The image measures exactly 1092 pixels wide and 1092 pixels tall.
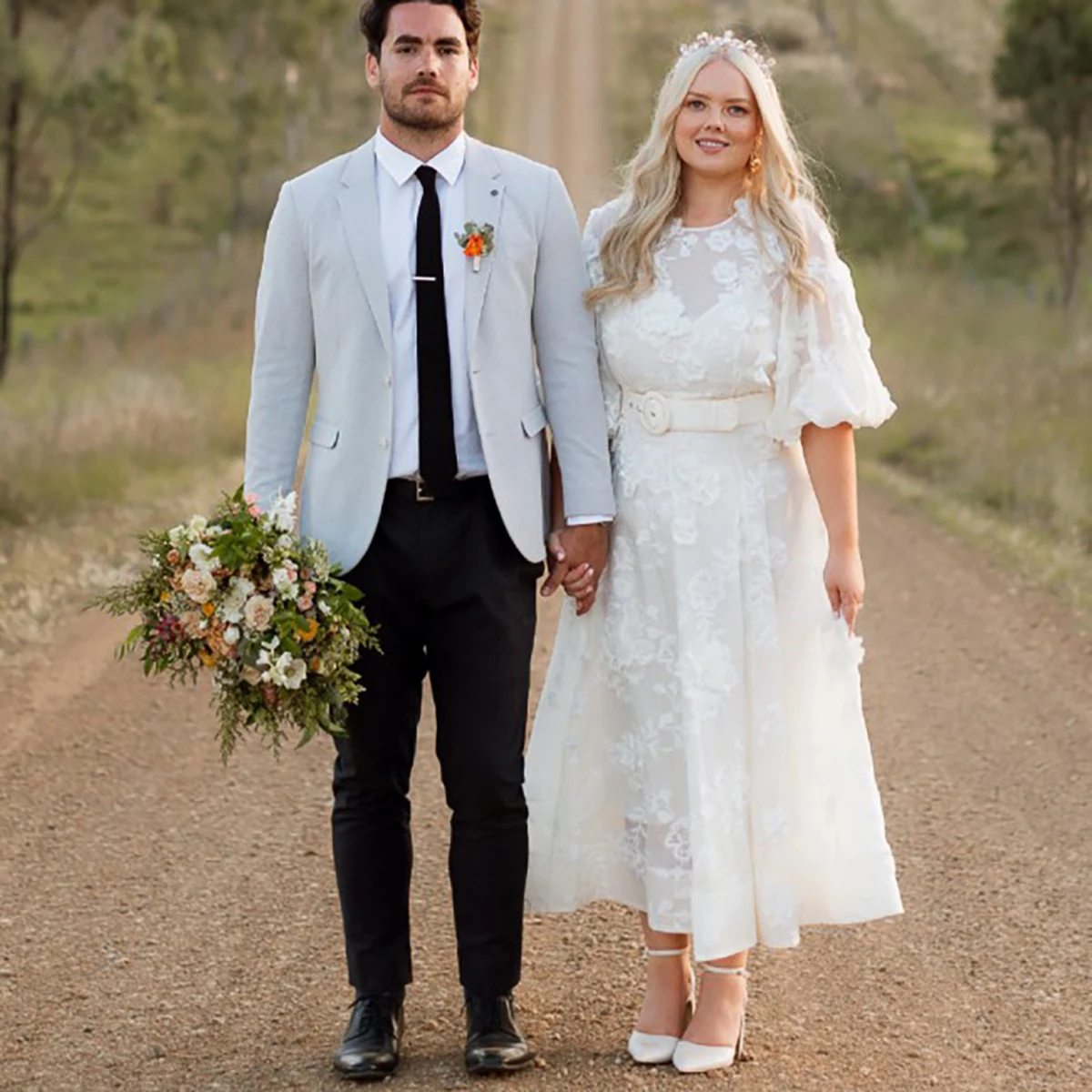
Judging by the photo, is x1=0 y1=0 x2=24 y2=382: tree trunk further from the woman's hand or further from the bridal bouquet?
the woman's hand

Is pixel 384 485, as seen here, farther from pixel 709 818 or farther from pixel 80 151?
pixel 80 151

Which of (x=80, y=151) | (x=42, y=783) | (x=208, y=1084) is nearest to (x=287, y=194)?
(x=208, y=1084)

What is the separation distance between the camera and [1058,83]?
23.7 meters

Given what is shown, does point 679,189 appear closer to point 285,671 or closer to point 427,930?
point 285,671

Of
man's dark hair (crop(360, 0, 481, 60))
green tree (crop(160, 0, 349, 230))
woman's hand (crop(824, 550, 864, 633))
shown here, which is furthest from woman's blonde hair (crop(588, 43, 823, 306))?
green tree (crop(160, 0, 349, 230))

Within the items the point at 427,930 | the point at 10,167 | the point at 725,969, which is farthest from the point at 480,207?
the point at 10,167

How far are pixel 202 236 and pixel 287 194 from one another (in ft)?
115

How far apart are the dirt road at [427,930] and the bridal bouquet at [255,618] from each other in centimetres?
94

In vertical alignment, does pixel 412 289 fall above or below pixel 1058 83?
below

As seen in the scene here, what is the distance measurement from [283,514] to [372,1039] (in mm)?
1262

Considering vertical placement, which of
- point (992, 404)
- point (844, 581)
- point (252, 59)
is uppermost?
point (252, 59)

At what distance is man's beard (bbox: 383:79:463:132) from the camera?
14.8ft

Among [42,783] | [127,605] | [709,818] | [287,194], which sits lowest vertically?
[42,783]

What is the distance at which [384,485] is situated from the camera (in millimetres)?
4543
